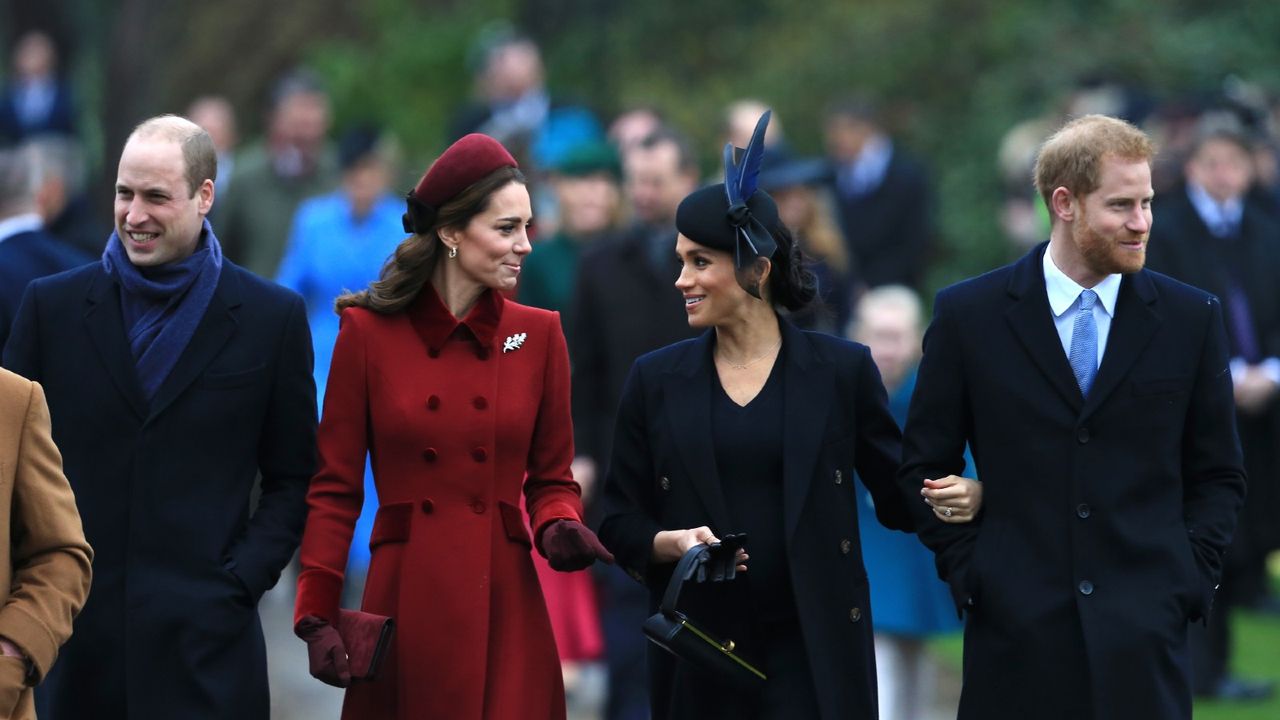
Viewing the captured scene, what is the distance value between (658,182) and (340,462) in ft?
12.9

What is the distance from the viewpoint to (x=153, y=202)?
22.3 ft

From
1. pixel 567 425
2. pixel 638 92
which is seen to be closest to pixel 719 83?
pixel 638 92

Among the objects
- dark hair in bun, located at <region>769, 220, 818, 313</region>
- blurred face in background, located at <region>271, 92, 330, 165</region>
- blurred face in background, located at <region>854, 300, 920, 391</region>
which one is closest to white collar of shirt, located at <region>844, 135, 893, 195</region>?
blurred face in background, located at <region>271, 92, 330, 165</region>

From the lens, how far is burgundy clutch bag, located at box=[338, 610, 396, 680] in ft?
21.8

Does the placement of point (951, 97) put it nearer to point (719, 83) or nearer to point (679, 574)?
point (719, 83)

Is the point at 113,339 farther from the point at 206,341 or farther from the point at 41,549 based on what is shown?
the point at 41,549

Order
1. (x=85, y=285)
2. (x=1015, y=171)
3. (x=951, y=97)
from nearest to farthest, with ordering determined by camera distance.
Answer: (x=85, y=285)
(x=1015, y=171)
(x=951, y=97)

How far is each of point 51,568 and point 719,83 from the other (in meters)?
19.8

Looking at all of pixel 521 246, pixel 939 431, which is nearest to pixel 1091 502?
pixel 939 431

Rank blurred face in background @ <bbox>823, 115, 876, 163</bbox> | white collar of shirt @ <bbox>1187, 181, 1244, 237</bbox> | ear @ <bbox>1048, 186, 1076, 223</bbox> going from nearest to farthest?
1. ear @ <bbox>1048, 186, 1076, 223</bbox>
2. white collar of shirt @ <bbox>1187, 181, 1244, 237</bbox>
3. blurred face in background @ <bbox>823, 115, 876, 163</bbox>

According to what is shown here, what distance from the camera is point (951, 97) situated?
958 inches

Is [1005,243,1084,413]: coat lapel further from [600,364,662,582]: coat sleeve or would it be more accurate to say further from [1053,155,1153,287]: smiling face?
[600,364,662,582]: coat sleeve

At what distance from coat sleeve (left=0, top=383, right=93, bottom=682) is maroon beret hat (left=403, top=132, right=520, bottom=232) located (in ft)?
4.61

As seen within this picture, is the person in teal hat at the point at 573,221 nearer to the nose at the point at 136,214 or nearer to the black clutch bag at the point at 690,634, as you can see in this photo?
the nose at the point at 136,214
